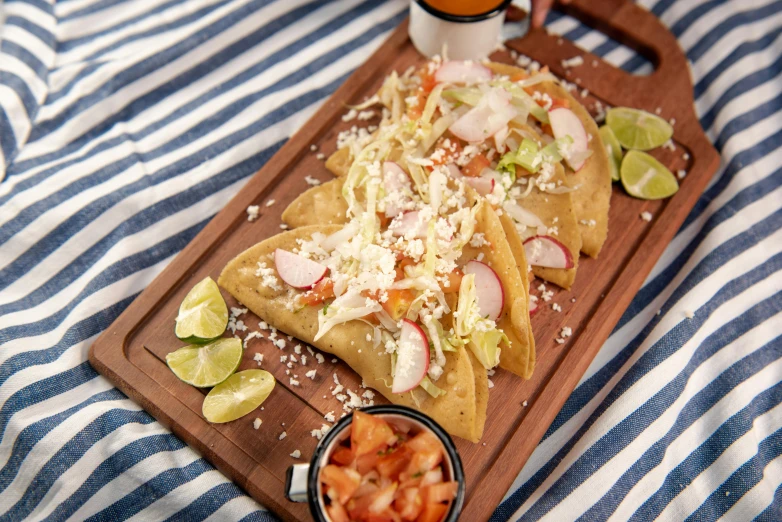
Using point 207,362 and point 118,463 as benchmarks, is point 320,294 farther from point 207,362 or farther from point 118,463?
point 118,463

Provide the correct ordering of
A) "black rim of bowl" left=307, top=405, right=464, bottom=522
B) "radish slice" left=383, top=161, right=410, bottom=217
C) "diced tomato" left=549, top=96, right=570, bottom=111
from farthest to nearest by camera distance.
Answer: "diced tomato" left=549, top=96, right=570, bottom=111, "radish slice" left=383, top=161, right=410, bottom=217, "black rim of bowl" left=307, top=405, right=464, bottom=522

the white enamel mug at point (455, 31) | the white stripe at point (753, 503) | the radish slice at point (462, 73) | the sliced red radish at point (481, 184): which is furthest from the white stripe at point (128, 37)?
the white stripe at point (753, 503)

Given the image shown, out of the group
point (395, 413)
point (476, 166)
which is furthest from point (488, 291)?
point (395, 413)

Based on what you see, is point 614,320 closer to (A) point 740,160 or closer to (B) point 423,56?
(A) point 740,160

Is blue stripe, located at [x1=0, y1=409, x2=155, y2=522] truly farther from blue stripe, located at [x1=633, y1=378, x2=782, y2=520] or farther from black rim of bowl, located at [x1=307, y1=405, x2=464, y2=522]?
blue stripe, located at [x1=633, y1=378, x2=782, y2=520]

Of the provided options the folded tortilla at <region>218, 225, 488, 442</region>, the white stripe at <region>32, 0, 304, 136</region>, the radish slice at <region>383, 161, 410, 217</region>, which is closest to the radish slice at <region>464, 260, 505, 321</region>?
the folded tortilla at <region>218, 225, 488, 442</region>

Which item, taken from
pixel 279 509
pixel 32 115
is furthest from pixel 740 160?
pixel 32 115
